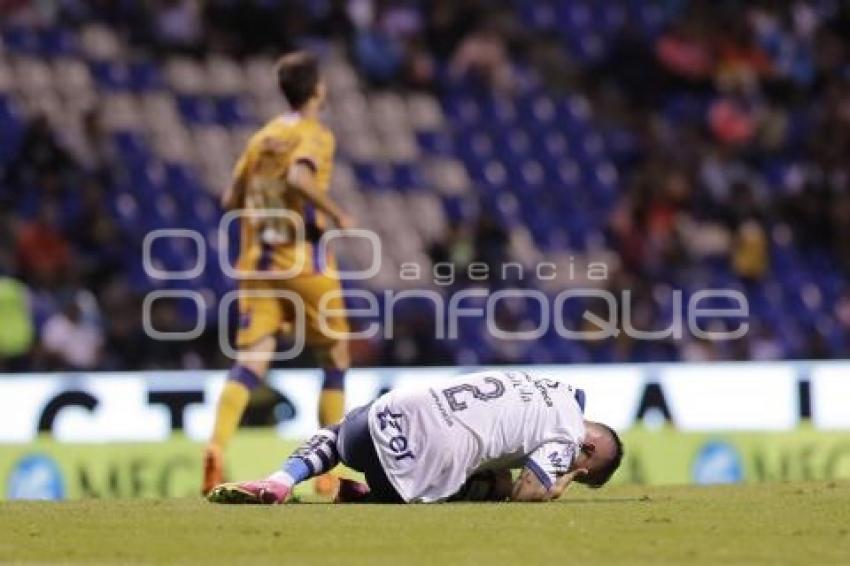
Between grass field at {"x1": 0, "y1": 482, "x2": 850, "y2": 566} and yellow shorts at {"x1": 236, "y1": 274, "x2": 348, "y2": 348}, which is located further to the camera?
yellow shorts at {"x1": 236, "y1": 274, "x2": 348, "y2": 348}

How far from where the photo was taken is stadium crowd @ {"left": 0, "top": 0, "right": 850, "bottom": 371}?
17094 millimetres

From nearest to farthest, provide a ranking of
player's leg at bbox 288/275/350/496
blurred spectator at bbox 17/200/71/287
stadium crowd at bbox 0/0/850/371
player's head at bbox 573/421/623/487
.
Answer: player's head at bbox 573/421/623/487
player's leg at bbox 288/275/350/496
blurred spectator at bbox 17/200/71/287
stadium crowd at bbox 0/0/850/371

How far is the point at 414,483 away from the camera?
29.0 feet

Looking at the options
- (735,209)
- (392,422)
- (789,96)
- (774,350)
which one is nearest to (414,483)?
(392,422)

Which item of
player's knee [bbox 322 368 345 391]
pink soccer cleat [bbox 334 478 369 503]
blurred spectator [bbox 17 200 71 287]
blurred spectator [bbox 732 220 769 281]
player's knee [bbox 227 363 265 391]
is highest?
blurred spectator [bbox 17 200 71 287]

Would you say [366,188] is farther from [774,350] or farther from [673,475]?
[673,475]

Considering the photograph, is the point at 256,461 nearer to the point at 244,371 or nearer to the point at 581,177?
the point at 244,371

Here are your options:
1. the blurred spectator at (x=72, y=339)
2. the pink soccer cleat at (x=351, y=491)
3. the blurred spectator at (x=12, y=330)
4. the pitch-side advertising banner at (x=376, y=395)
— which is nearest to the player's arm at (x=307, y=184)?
the pink soccer cleat at (x=351, y=491)

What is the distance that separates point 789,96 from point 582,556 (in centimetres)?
1557

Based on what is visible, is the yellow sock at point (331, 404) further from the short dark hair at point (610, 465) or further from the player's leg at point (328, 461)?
the short dark hair at point (610, 465)

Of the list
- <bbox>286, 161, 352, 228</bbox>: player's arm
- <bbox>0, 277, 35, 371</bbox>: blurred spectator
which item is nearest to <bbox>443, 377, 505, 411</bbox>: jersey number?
<bbox>286, 161, 352, 228</bbox>: player's arm

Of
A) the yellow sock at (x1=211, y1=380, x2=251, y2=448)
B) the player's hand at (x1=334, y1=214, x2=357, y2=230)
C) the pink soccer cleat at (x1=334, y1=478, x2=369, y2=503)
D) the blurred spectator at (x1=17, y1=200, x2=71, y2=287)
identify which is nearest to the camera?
the pink soccer cleat at (x1=334, y1=478, x2=369, y2=503)

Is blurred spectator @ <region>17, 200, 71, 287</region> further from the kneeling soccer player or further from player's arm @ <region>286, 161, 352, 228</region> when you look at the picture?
the kneeling soccer player

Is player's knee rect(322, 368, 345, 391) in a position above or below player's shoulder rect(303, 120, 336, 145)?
below
